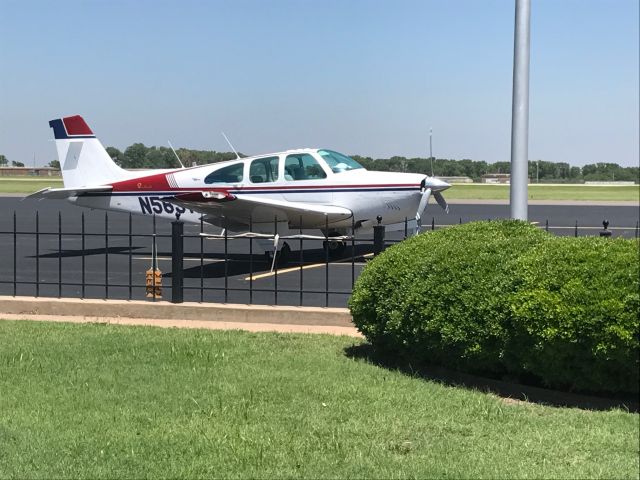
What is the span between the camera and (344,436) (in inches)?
185

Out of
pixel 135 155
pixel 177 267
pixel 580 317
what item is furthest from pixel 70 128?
pixel 135 155

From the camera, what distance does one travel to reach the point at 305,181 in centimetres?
1595

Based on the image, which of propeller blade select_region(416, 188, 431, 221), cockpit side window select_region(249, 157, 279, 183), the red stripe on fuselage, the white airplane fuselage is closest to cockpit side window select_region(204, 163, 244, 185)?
the white airplane fuselage

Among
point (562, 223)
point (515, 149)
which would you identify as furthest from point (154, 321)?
point (562, 223)

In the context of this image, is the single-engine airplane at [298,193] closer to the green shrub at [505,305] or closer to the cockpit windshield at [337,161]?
the cockpit windshield at [337,161]

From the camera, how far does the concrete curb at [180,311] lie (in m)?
8.48

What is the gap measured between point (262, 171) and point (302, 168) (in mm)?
853

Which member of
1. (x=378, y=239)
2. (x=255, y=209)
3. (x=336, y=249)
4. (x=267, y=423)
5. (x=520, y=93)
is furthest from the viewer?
(x=336, y=249)

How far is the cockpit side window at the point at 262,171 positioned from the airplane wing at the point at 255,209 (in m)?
0.40

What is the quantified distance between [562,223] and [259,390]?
82.8ft

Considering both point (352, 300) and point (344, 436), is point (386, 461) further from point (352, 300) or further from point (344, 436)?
point (352, 300)

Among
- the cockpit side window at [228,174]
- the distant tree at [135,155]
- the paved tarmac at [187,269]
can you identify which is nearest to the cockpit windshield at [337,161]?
the cockpit side window at [228,174]

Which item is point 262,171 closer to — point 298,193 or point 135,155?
point 298,193

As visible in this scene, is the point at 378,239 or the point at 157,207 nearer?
the point at 378,239
